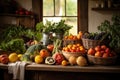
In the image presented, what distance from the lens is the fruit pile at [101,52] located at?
267cm

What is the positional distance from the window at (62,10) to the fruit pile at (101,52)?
10.8 ft

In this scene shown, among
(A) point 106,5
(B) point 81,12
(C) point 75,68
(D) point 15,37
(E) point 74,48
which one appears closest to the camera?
(C) point 75,68

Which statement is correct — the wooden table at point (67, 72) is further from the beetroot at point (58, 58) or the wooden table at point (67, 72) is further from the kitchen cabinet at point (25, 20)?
the kitchen cabinet at point (25, 20)

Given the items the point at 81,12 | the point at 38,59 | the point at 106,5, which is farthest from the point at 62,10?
the point at 38,59

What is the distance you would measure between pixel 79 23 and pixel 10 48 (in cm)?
289

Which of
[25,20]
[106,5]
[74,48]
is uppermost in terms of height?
[106,5]

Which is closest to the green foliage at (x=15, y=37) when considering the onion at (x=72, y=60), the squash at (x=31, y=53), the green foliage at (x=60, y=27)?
the squash at (x=31, y=53)

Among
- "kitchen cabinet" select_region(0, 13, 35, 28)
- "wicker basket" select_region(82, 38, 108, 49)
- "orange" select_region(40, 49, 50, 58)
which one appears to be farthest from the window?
"orange" select_region(40, 49, 50, 58)

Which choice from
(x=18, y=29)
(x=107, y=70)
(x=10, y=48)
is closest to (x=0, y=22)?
(x=18, y=29)

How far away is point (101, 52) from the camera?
8.79ft

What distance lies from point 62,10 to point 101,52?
3478 mm

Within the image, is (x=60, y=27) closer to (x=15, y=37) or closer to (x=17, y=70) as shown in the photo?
(x=17, y=70)

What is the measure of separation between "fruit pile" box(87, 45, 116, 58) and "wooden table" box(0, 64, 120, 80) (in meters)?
0.12

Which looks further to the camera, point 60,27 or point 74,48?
point 60,27
